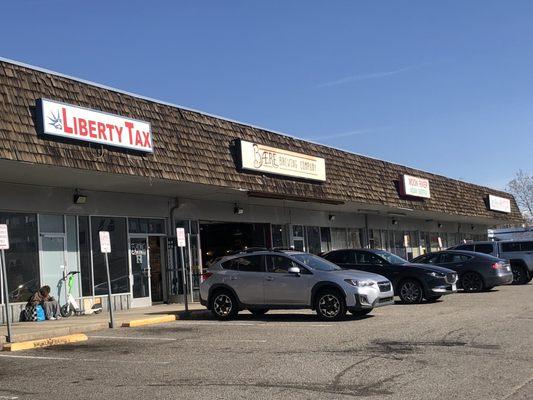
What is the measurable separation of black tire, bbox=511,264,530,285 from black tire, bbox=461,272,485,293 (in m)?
4.99

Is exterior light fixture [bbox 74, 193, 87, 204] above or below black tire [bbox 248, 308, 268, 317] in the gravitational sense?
above

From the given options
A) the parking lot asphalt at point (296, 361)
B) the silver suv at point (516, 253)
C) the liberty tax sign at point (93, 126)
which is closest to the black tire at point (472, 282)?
the silver suv at point (516, 253)

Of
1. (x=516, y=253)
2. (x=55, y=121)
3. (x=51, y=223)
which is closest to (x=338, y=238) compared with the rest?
(x=516, y=253)

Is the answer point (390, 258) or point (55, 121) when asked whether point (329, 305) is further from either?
point (55, 121)

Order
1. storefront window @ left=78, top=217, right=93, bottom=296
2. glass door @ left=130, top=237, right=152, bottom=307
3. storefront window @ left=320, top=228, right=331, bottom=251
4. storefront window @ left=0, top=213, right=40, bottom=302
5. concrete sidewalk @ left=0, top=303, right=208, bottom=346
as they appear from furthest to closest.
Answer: storefront window @ left=320, top=228, right=331, bottom=251
glass door @ left=130, top=237, right=152, bottom=307
storefront window @ left=78, top=217, right=93, bottom=296
storefront window @ left=0, top=213, right=40, bottom=302
concrete sidewalk @ left=0, top=303, right=208, bottom=346

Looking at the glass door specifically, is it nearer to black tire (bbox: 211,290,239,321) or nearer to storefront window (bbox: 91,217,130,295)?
storefront window (bbox: 91,217,130,295)

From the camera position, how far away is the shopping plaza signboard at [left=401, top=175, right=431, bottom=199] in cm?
3147

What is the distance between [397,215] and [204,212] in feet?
54.2

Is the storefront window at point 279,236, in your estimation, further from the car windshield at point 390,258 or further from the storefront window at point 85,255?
the storefront window at point 85,255

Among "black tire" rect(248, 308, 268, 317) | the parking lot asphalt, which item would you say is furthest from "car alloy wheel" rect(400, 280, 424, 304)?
"black tire" rect(248, 308, 268, 317)

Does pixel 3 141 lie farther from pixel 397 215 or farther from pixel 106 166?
pixel 397 215

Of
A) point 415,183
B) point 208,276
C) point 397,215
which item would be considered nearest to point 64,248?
point 208,276

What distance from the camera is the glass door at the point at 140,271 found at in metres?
19.8

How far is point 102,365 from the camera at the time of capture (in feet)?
30.5
